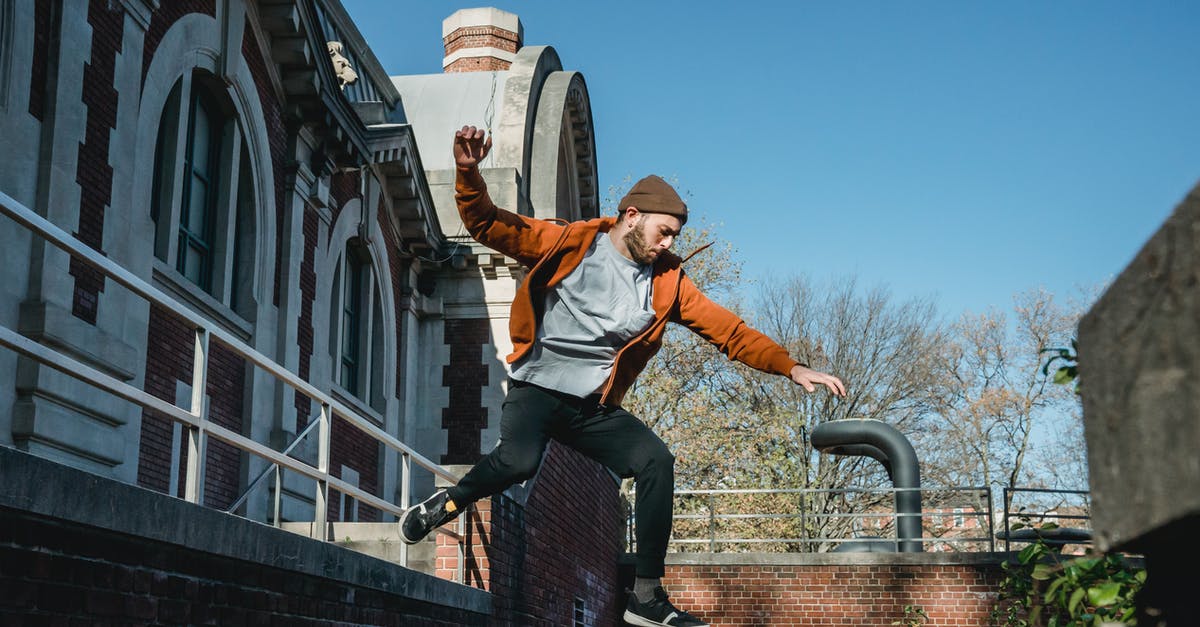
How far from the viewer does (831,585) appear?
19391mm

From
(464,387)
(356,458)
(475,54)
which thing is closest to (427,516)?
(356,458)

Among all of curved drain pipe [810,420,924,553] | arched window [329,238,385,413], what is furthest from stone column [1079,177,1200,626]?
curved drain pipe [810,420,924,553]

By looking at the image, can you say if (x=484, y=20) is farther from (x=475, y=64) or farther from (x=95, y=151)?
(x=95, y=151)

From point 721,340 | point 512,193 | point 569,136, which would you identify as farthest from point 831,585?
point 721,340

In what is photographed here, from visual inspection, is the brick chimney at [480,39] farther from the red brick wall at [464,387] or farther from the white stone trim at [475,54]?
the red brick wall at [464,387]

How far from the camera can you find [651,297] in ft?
19.9

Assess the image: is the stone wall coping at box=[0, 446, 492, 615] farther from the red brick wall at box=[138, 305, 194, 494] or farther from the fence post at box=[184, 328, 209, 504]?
the red brick wall at box=[138, 305, 194, 494]

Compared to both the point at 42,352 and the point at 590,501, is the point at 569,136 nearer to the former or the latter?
the point at 590,501

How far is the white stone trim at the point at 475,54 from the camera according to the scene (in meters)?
29.1

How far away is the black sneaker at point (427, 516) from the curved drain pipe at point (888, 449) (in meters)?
16.3

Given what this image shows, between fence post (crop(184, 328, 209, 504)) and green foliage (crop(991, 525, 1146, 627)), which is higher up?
fence post (crop(184, 328, 209, 504))

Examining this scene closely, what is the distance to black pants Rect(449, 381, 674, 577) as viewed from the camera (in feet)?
18.9

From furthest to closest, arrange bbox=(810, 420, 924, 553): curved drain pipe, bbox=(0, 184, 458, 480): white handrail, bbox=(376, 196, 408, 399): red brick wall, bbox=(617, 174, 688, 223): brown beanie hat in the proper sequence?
bbox=(810, 420, 924, 553): curved drain pipe → bbox=(376, 196, 408, 399): red brick wall → bbox=(617, 174, 688, 223): brown beanie hat → bbox=(0, 184, 458, 480): white handrail

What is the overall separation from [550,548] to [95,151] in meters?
5.59
